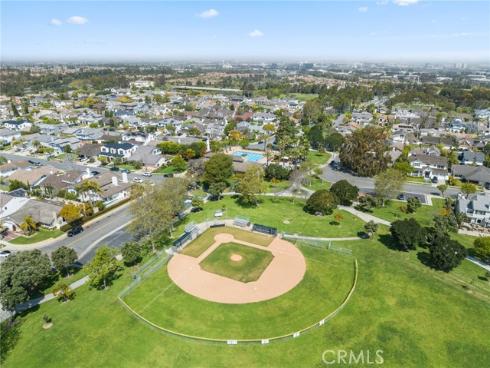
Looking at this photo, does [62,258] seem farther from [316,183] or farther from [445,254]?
[316,183]

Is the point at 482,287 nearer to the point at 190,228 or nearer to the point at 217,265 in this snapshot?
the point at 217,265

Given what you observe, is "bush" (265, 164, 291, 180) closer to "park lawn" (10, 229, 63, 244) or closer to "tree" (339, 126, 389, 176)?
"tree" (339, 126, 389, 176)

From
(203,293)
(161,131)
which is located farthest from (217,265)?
(161,131)

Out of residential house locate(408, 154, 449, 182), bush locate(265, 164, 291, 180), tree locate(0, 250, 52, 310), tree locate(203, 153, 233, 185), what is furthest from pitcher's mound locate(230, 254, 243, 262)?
residential house locate(408, 154, 449, 182)

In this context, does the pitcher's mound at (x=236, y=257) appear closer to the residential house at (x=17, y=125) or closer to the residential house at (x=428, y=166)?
the residential house at (x=428, y=166)

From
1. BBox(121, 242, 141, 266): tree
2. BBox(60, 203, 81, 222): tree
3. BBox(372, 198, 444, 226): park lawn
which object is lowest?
BBox(372, 198, 444, 226): park lawn

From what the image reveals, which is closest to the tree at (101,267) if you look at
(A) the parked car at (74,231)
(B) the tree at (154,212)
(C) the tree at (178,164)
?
(B) the tree at (154,212)

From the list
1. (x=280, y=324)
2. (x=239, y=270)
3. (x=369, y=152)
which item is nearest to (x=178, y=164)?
(x=239, y=270)
